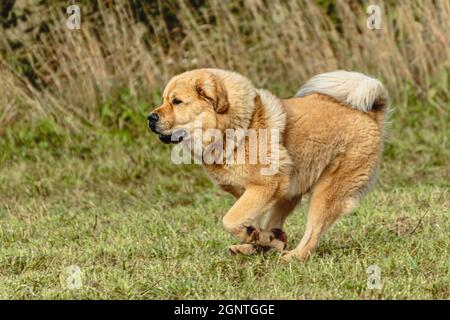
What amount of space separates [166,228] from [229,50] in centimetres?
377

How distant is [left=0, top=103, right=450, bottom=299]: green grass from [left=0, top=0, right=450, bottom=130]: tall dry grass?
50 cm

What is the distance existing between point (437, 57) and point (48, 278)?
602 cm

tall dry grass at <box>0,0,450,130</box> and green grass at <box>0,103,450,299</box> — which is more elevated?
tall dry grass at <box>0,0,450,130</box>

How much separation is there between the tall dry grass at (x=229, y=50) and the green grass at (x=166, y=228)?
19.8 inches

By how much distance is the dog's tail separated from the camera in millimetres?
6109

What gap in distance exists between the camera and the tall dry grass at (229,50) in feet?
31.9

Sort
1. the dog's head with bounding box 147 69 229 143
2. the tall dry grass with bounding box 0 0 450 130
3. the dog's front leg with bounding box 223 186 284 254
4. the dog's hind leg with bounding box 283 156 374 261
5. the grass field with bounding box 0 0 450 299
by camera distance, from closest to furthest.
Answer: the grass field with bounding box 0 0 450 299 < the dog's front leg with bounding box 223 186 284 254 < the dog's head with bounding box 147 69 229 143 < the dog's hind leg with bounding box 283 156 374 261 < the tall dry grass with bounding box 0 0 450 130

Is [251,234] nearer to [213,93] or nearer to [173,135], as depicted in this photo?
[173,135]

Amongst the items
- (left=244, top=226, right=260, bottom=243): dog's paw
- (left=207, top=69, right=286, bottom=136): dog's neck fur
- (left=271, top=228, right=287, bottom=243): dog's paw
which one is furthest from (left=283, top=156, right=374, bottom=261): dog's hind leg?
(left=207, top=69, right=286, bottom=136): dog's neck fur

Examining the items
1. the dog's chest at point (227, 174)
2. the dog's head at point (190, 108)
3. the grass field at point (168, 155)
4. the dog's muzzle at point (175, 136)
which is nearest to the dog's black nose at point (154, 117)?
the dog's head at point (190, 108)

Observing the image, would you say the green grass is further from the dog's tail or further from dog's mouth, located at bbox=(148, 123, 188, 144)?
the dog's tail

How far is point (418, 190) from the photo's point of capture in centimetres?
784
